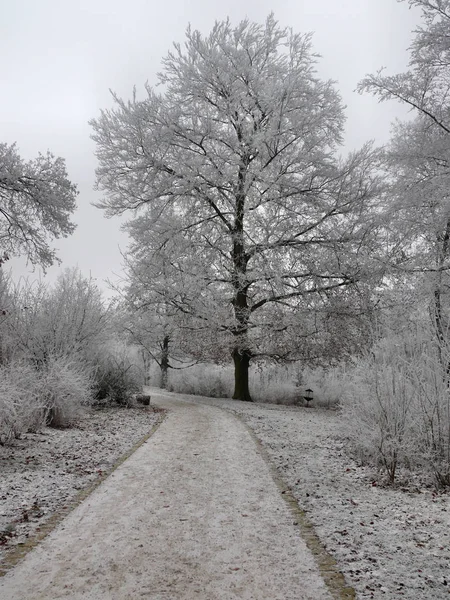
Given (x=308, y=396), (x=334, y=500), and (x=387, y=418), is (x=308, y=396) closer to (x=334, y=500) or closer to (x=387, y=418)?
(x=387, y=418)

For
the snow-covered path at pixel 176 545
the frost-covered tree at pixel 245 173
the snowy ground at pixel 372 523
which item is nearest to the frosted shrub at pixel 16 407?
the snow-covered path at pixel 176 545

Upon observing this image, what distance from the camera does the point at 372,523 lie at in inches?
180

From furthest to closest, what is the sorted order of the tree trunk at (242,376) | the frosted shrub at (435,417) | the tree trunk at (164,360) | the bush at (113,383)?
1. the tree trunk at (164,360)
2. the tree trunk at (242,376)
3. the bush at (113,383)
4. the frosted shrub at (435,417)

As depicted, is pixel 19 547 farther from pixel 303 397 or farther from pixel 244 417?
pixel 303 397

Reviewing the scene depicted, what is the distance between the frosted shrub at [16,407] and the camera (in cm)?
669

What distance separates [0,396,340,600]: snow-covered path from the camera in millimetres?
3221

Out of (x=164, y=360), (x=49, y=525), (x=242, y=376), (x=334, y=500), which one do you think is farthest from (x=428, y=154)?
(x=164, y=360)

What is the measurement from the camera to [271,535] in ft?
13.9

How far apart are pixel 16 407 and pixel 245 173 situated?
10.2m

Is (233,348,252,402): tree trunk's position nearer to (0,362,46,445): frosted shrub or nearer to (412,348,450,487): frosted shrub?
(0,362,46,445): frosted shrub

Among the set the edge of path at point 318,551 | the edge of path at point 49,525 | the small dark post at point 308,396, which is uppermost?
the small dark post at point 308,396

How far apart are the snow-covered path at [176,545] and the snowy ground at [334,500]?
344 millimetres

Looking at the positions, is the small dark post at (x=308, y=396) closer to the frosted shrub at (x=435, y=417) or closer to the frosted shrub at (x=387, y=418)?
the frosted shrub at (x=387, y=418)

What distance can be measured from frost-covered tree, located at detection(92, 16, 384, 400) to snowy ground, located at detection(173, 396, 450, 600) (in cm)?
842
